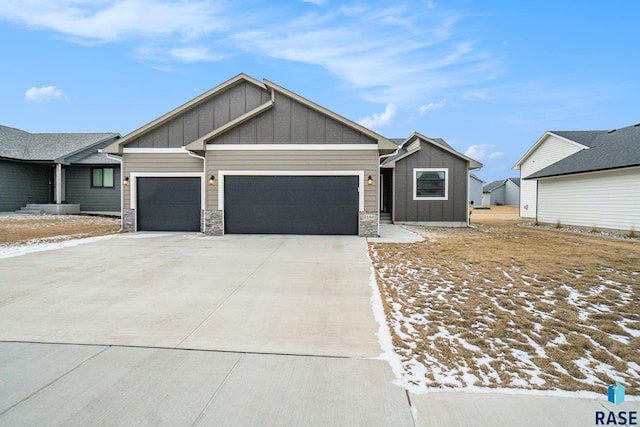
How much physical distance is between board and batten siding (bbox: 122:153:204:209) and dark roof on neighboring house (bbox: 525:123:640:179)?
16.3 meters

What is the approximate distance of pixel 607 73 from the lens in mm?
18297

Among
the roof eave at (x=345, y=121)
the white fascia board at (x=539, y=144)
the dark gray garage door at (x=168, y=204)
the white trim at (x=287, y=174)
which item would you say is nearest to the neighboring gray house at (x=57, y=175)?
the dark gray garage door at (x=168, y=204)

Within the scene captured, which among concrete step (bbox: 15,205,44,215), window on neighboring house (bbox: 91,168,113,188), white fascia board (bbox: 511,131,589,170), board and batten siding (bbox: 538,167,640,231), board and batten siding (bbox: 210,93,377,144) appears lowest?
concrete step (bbox: 15,205,44,215)

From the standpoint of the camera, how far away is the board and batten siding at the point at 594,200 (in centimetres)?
1314

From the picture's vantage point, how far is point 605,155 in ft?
50.7

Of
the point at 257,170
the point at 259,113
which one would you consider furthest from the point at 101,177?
the point at 259,113

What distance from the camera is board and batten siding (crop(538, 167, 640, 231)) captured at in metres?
13.1

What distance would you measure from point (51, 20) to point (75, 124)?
1884 centimetres

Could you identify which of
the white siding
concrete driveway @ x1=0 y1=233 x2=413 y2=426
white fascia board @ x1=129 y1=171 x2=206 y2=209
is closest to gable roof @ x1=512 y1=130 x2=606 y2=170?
concrete driveway @ x1=0 y1=233 x2=413 y2=426

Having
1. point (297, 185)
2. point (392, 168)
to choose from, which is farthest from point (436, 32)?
point (297, 185)

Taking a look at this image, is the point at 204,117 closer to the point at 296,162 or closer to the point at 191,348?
the point at 296,162

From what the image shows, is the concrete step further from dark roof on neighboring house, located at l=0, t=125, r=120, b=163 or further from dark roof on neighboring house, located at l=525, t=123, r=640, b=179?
dark roof on neighboring house, located at l=525, t=123, r=640, b=179

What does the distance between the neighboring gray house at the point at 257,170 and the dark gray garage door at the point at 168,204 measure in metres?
0.04

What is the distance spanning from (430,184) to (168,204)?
11.9 m
